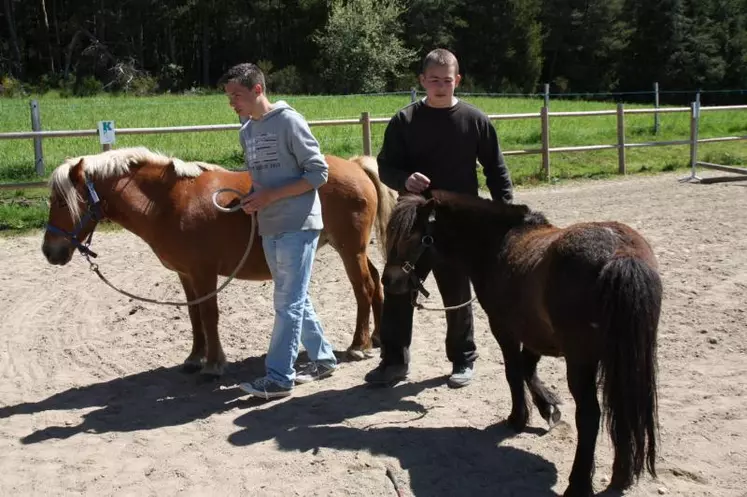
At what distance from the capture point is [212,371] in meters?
4.68

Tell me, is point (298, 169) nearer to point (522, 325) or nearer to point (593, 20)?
point (522, 325)

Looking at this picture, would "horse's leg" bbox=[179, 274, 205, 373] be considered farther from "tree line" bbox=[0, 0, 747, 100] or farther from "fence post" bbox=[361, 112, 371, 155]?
"tree line" bbox=[0, 0, 747, 100]

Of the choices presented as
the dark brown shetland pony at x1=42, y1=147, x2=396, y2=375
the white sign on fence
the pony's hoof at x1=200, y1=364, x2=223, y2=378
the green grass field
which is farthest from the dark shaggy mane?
the green grass field

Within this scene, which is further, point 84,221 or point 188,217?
point 188,217

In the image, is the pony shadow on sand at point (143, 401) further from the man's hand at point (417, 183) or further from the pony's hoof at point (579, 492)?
the pony's hoof at point (579, 492)

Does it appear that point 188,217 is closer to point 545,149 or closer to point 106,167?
point 106,167

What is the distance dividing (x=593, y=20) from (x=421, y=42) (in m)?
15.2

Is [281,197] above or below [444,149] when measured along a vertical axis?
below

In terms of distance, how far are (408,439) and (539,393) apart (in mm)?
730

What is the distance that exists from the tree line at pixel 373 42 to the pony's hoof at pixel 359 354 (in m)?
37.0

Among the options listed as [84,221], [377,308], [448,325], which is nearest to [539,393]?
[448,325]

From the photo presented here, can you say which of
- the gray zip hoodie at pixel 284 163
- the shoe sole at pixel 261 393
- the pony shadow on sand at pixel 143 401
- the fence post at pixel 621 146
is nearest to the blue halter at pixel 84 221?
the pony shadow on sand at pixel 143 401

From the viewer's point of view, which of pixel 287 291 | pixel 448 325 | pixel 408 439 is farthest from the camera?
pixel 448 325

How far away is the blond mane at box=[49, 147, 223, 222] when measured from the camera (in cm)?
436
